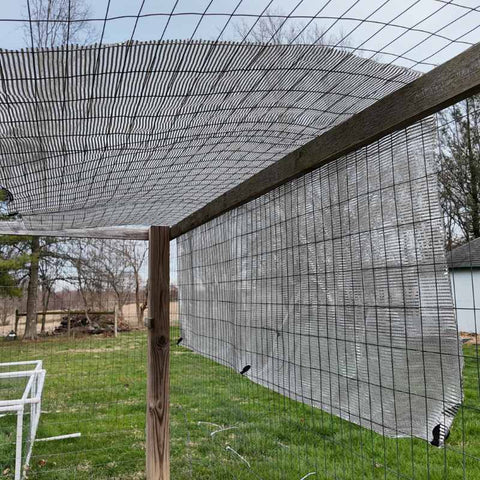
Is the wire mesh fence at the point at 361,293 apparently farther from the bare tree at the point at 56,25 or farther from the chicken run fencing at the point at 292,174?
the bare tree at the point at 56,25

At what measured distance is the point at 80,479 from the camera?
2.73 metres

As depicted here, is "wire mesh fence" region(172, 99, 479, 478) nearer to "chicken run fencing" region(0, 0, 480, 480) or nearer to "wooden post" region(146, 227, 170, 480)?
"chicken run fencing" region(0, 0, 480, 480)

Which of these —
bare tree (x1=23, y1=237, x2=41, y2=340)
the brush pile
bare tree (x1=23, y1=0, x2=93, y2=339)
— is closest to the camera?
bare tree (x1=23, y1=0, x2=93, y2=339)

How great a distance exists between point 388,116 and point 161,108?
703mm

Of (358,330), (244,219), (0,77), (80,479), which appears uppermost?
(0,77)

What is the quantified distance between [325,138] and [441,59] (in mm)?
555

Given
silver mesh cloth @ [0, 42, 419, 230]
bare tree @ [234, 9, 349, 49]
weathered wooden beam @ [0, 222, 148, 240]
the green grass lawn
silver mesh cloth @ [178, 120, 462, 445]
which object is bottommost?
the green grass lawn

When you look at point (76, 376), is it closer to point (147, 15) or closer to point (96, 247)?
point (96, 247)

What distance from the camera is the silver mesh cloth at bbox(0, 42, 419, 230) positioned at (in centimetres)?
118

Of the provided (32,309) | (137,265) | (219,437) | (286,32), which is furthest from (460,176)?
(32,309)

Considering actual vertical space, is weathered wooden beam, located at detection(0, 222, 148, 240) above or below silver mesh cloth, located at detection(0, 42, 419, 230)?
below

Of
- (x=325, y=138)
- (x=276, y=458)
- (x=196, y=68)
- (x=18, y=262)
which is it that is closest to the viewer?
(x=196, y=68)

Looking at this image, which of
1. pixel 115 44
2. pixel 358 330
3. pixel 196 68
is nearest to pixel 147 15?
pixel 115 44

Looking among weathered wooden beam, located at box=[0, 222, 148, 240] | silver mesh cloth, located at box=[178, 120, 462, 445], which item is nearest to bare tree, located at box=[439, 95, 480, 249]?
silver mesh cloth, located at box=[178, 120, 462, 445]
